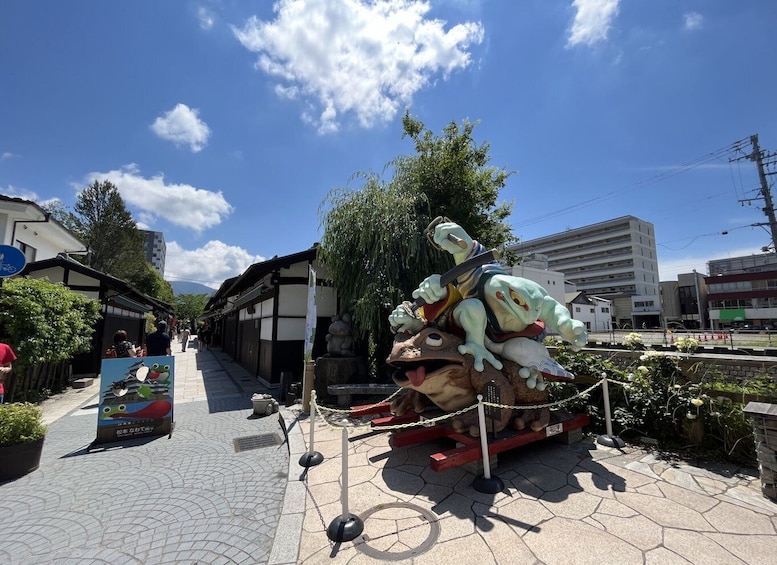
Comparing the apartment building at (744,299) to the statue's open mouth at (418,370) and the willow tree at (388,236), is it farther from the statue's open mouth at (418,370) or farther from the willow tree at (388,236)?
the statue's open mouth at (418,370)

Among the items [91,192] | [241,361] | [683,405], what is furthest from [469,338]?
[91,192]

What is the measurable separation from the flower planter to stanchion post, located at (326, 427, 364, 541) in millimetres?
4593

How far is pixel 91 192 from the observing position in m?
30.3

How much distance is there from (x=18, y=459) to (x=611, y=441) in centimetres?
851

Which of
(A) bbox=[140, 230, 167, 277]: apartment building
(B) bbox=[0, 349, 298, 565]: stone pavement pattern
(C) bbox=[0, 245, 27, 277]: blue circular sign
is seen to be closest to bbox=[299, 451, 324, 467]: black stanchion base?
(B) bbox=[0, 349, 298, 565]: stone pavement pattern

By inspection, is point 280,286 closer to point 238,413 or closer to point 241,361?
point 238,413

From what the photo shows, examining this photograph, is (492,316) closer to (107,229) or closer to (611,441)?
(611,441)

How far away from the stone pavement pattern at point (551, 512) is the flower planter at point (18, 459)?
393cm

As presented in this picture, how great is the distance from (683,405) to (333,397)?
687 cm

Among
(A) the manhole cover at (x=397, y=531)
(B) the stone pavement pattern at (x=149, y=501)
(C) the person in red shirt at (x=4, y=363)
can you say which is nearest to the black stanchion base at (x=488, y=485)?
(A) the manhole cover at (x=397, y=531)

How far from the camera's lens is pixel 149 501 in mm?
3783

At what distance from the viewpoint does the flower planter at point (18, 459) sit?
4.31m

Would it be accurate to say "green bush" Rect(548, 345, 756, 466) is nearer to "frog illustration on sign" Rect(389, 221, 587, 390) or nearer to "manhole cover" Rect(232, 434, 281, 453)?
"frog illustration on sign" Rect(389, 221, 587, 390)

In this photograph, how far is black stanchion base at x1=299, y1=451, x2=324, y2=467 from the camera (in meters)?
4.64
